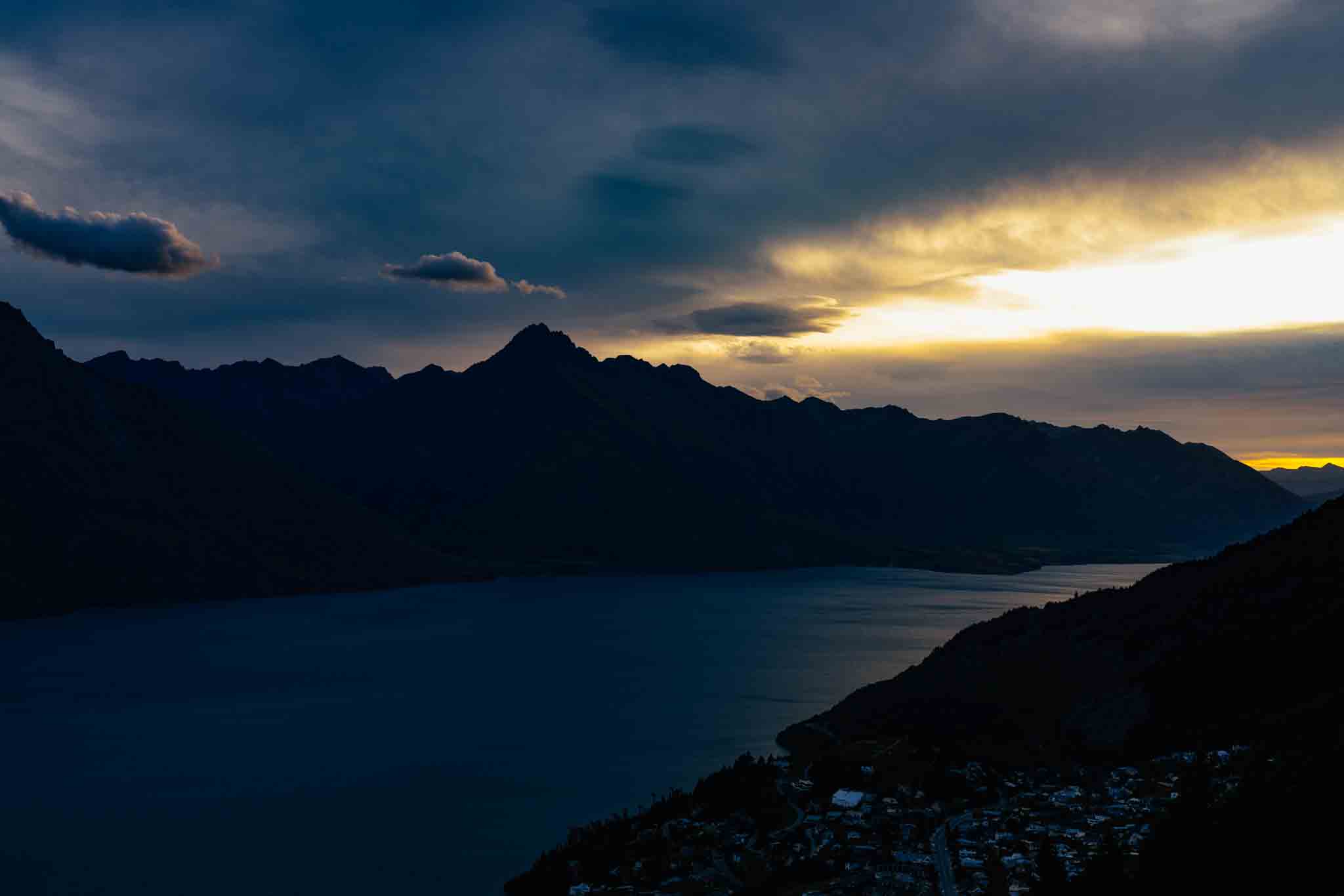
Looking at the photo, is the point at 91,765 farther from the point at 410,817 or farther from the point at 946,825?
the point at 946,825

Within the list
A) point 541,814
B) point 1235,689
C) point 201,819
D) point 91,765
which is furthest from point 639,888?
point 91,765

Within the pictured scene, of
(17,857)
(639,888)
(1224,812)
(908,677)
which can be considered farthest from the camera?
(908,677)

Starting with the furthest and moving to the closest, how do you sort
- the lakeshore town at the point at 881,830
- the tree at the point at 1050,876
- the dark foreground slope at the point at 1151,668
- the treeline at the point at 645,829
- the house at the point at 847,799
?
the dark foreground slope at the point at 1151,668 → the house at the point at 847,799 → the treeline at the point at 645,829 → the lakeshore town at the point at 881,830 → the tree at the point at 1050,876

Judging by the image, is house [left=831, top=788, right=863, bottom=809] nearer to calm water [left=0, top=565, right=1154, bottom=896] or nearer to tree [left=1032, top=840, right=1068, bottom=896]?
tree [left=1032, top=840, right=1068, bottom=896]

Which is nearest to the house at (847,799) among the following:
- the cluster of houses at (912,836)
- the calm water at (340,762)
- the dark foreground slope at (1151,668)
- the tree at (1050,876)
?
the cluster of houses at (912,836)

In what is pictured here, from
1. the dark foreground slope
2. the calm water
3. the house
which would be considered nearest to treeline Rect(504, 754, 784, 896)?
the house

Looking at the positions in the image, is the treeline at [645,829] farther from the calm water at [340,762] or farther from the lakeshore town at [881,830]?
the calm water at [340,762]
